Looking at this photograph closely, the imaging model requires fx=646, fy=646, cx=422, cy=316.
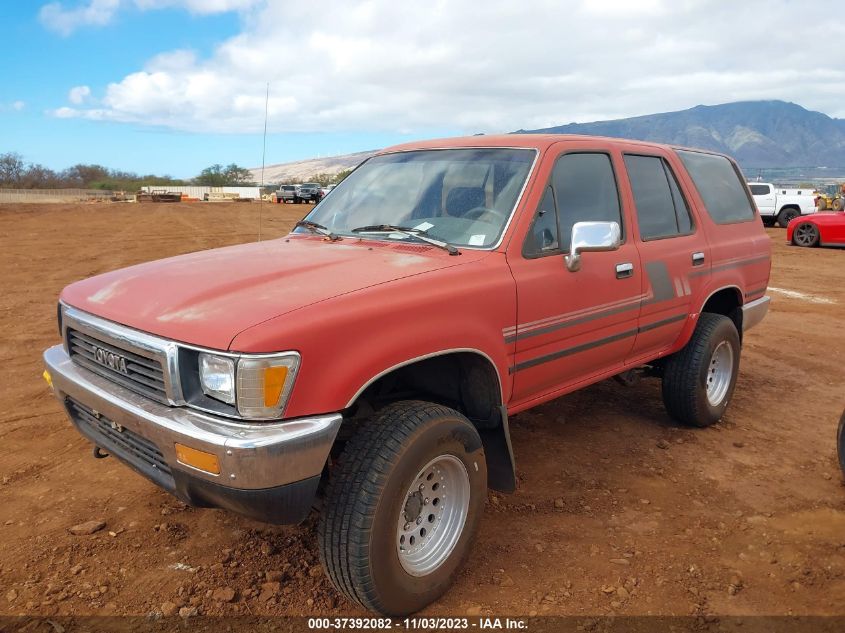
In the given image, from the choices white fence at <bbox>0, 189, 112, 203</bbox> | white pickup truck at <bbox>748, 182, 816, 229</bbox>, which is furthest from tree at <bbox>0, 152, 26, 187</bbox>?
white pickup truck at <bbox>748, 182, 816, 229</bbox>

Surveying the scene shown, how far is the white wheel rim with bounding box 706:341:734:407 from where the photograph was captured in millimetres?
4811

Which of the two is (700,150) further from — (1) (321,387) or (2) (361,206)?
(1) (321,387)

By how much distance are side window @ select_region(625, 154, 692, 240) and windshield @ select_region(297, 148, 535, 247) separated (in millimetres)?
992

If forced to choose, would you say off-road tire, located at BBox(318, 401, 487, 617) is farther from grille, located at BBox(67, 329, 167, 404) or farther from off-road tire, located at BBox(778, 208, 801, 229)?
off-road tire, located at BBox(778, 208, 801, 229)

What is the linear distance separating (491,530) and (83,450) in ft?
8.78

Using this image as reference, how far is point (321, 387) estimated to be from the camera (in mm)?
2273

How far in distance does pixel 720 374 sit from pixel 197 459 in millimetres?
4041

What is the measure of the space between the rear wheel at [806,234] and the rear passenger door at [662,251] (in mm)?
15790

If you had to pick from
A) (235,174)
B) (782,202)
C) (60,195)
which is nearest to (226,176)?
(235,174)

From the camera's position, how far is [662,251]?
4.01 m

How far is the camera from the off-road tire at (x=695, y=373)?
4.46 meters

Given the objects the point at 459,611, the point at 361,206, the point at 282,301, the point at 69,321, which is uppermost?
the point at 361,206

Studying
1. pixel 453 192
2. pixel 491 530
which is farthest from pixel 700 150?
pixel 491 530

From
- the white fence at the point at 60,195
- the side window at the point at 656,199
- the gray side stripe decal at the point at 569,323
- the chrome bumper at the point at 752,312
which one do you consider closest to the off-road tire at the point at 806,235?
the chrome bumper at the point at 752,312
